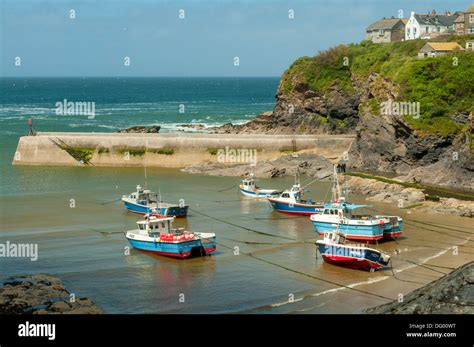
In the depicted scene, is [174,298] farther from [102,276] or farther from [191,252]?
[191,252]

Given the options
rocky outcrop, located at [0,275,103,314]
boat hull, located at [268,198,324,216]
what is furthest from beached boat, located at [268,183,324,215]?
rocky outcrop, located at [0,275,103,314]

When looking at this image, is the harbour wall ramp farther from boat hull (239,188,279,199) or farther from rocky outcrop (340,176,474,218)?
boat hull (239,188,279,199)

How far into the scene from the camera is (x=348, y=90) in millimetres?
64125

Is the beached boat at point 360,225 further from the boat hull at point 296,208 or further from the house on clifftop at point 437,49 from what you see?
the house on clifftop at point 437,49

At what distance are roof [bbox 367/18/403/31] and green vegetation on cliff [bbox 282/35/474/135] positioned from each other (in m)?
14.0

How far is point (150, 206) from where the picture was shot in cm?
3872

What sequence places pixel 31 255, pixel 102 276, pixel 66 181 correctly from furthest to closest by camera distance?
pixel 66 181
pixel 31 255
pixel 102 276

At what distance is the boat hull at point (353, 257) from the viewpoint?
2666 cm

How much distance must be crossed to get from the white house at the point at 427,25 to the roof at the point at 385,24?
130 inches

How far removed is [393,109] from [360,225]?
21650mm

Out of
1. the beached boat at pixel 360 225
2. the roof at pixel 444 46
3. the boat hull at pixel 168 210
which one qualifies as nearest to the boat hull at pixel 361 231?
the beached boat at pixel 360 225
